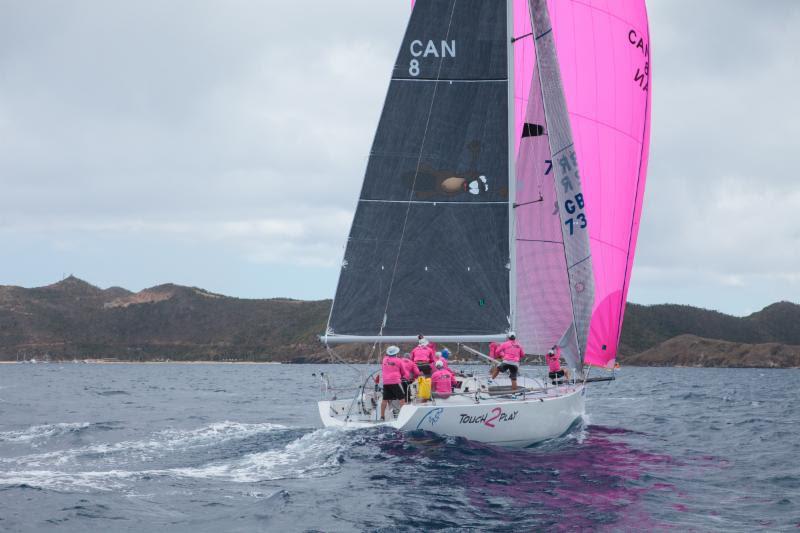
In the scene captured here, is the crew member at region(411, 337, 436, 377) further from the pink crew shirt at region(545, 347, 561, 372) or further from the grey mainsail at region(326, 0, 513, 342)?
the pink crew shirt at region(545, 347, 561, 372)

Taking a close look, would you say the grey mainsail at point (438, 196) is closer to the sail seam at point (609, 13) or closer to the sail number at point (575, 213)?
the sail number at point (575, 213)

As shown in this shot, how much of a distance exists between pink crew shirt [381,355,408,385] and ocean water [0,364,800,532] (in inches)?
43.6

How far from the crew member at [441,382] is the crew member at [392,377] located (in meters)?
0.63

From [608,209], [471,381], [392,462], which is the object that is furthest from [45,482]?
[608,209]

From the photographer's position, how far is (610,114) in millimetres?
21312

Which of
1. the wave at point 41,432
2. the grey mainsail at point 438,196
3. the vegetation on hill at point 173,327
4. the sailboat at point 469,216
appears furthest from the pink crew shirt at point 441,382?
the vegetation on hill at point 173,327

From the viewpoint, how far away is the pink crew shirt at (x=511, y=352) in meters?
18.4

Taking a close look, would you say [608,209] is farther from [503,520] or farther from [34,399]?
[34,399]

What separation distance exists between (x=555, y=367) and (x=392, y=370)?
513 cm

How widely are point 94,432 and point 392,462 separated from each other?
11.0 meters

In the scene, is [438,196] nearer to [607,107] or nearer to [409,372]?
[409,372]

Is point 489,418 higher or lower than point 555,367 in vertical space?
lower

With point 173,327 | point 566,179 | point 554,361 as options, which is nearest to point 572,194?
point 566,179

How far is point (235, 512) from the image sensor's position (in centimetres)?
1210
